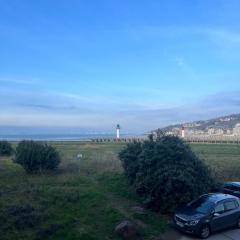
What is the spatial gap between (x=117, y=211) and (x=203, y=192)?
5230mm

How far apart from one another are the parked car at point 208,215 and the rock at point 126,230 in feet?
7.86

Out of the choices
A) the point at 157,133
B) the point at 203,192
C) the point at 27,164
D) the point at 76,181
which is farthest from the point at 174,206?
the point at 27,164

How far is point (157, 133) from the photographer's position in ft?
85.9

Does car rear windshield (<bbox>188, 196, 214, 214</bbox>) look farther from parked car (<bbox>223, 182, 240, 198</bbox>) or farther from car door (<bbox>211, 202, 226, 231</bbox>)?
parked car (<bbox>223, 182, 240, 198</bbox>)

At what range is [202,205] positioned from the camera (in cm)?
1948

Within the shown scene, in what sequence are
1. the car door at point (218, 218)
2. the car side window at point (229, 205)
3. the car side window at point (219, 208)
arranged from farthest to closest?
the car side window at point (229, 205), the car side window at point (219, 208), the car door at point (218, 218)

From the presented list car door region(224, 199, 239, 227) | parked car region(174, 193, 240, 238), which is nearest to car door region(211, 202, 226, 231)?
parked car region(174, 193, 240, 238)

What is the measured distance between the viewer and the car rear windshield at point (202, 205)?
749 inches

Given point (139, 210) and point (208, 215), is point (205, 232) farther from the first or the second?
point (139, 210)

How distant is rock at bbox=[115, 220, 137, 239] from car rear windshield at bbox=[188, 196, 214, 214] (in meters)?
3.25

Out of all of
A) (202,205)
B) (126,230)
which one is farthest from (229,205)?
(126,230)

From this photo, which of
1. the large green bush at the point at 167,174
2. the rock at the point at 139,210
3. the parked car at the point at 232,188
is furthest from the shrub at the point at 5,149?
the parked car at the point at 232,188

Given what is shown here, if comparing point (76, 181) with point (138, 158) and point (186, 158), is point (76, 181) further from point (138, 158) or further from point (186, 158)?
point (186, 158)

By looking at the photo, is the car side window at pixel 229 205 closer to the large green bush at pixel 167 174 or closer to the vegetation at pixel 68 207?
the large green bush at pixel 167 174
